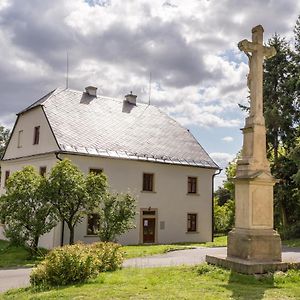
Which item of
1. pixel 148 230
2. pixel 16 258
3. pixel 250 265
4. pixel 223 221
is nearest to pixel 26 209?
pixel 16 258

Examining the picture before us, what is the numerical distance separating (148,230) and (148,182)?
3.14 meters

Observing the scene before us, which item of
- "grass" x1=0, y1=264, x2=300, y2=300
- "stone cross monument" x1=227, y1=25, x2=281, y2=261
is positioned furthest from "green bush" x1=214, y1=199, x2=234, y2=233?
"grass" x1=0, y1=264, x2=300, y2=300

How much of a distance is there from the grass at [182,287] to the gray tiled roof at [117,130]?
51.3ft

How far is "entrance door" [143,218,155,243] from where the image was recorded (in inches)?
1094

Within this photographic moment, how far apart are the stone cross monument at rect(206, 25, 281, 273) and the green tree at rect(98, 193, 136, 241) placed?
10.4 metres

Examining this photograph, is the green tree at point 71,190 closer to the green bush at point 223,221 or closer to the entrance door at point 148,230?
the entrance door at point 148,230

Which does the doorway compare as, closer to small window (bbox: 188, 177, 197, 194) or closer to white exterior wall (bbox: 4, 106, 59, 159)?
small window (bbox: 188, 177, 197, 194)

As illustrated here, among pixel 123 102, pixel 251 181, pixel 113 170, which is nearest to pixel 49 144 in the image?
pixel 113 170

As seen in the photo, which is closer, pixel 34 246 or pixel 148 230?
pixel 34 246

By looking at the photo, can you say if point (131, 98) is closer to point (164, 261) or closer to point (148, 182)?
point (148, 182)

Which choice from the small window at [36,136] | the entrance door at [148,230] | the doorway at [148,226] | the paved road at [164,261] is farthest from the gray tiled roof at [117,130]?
the paved road at [164,261]

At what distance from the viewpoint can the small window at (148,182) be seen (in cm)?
2822

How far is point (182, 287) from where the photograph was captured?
8.53m

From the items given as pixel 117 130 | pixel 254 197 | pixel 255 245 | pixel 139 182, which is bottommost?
pixel 255 245
